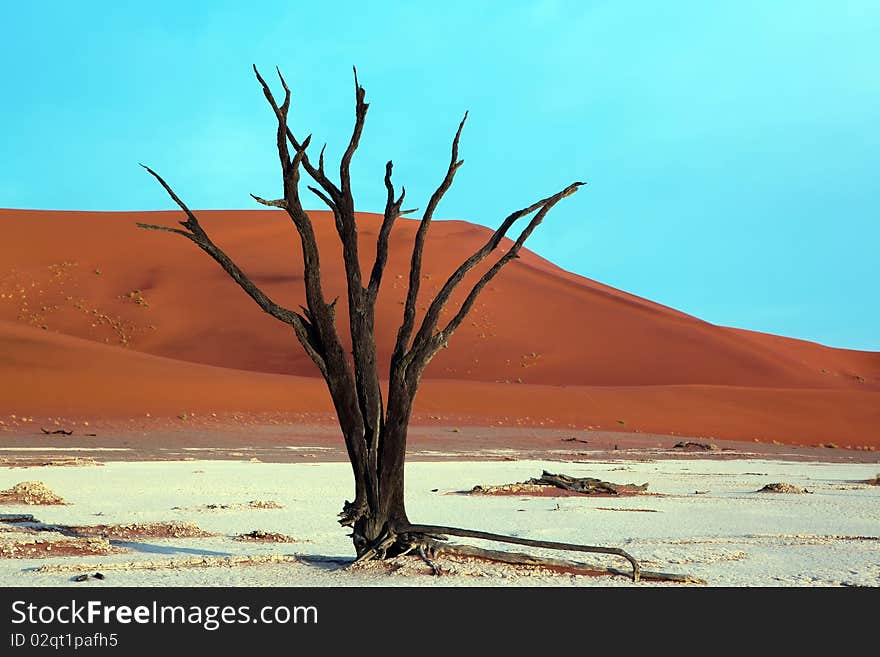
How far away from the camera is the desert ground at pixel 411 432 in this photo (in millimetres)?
9531

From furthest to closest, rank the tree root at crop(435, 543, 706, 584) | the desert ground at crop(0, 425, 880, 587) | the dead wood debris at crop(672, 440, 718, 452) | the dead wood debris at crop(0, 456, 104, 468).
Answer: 1. the dead wood debris at crop(672, 440, 718, 452)
2. the dead wood debris at crop(0, 456, 104, 468)
3. the tree root at crop(435, 543, 706, 584)
4. the desert ground at crop(0, 425, 880, 587)

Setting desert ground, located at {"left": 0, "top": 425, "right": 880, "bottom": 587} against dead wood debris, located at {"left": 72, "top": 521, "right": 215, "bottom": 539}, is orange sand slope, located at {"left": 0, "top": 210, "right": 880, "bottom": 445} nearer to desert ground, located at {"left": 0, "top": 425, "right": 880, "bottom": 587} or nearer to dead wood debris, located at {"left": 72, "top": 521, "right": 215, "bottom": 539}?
desert ground, located at {"left": 0, "top": 425, "right": 880, "bottom": 587}

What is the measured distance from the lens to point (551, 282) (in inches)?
2958

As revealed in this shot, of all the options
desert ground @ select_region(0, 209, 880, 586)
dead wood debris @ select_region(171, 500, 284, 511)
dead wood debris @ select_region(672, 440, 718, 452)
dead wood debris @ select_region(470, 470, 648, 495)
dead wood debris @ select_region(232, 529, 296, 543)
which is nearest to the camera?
desert ground @ select_region(0, 209, 880, 586)

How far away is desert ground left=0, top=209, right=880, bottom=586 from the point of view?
9.53 meters

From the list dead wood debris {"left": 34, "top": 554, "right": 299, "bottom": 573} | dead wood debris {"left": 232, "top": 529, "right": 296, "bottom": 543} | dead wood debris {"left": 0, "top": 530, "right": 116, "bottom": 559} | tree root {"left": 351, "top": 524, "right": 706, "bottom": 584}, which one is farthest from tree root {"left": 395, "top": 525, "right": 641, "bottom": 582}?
dead wood debris {"left": 0, "top": 530, "right": 116, "bottom": 559}

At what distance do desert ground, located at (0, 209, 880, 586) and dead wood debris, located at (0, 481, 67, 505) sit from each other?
0.13 m

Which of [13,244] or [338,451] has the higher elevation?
[13,244]

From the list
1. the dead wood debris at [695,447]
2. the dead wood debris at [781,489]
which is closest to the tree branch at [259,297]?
the dead wood debris at [781,489]

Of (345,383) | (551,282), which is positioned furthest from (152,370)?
(551,282)

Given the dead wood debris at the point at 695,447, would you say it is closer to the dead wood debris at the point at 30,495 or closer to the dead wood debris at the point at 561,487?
the dead wood debris at the point at 561,487

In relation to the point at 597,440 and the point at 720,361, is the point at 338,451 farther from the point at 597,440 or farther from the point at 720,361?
the point at 720,361
